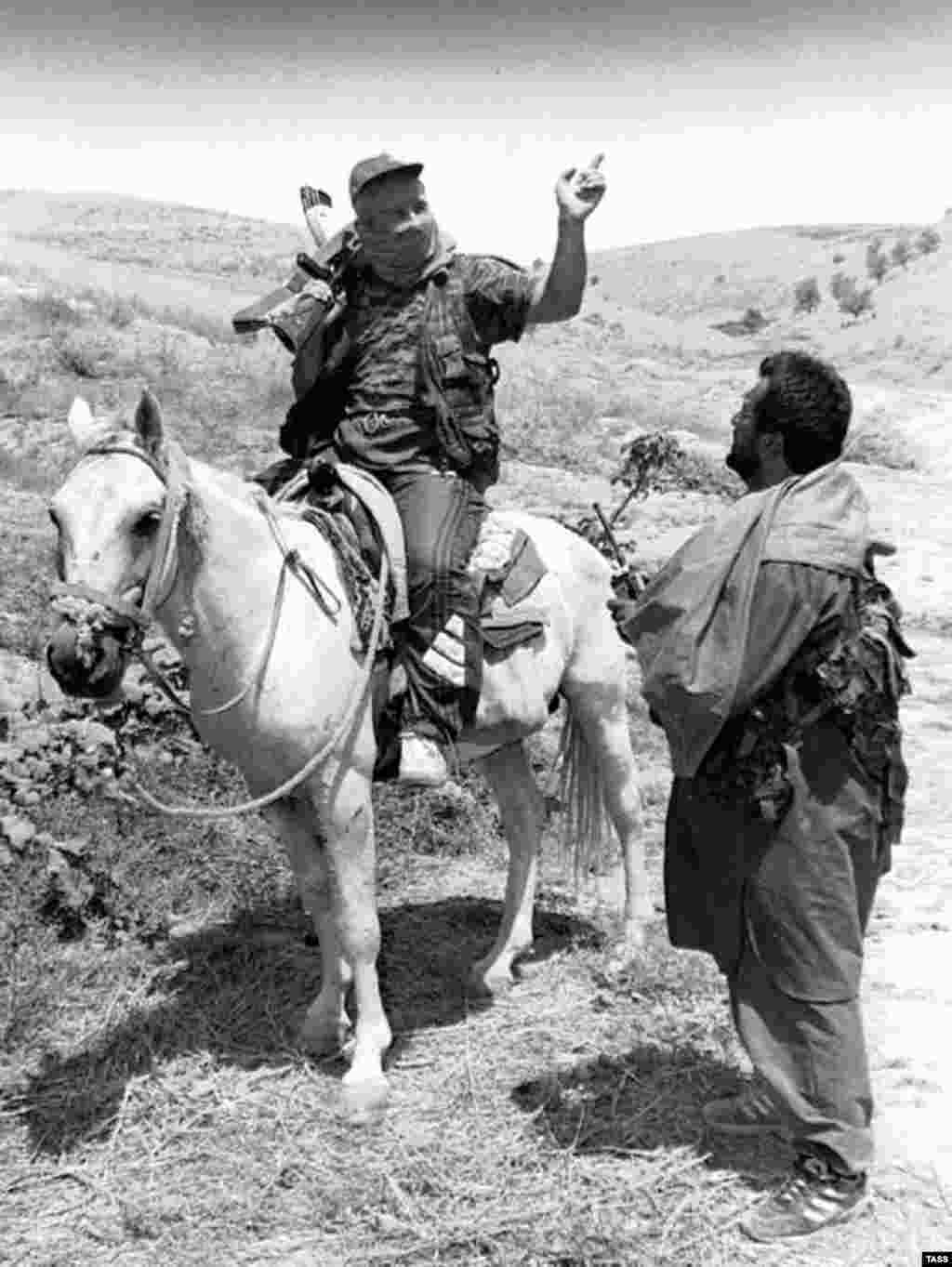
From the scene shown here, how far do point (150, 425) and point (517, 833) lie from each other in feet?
8.00

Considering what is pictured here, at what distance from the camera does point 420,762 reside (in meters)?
4.30

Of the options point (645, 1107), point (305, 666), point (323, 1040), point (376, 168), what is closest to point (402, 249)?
point (376, 168)

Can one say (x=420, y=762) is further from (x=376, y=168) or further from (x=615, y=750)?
(x=376, y=168)

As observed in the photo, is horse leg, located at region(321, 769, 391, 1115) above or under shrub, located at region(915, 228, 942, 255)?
above

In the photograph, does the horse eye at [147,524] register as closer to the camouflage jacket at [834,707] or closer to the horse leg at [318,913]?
the horse leg at [318,913]

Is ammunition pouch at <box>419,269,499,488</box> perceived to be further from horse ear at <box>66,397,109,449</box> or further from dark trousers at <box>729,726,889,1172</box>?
dark trousers at <box>729,726,889,1172</box>

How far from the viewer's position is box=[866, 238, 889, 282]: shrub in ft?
186

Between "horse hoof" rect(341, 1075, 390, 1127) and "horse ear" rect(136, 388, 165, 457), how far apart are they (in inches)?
79.9

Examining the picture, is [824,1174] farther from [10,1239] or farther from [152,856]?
[152,856]

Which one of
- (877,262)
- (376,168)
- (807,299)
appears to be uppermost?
(376,168)

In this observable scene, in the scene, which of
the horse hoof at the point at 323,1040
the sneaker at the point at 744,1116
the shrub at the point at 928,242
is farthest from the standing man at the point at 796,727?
the shrub at the point at 928,242

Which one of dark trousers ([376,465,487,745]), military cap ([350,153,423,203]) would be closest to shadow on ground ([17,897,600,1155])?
dark trousers ([376,465,487,745])

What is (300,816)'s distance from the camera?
14.3 ft

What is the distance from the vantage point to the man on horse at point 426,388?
4305 mm
